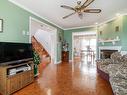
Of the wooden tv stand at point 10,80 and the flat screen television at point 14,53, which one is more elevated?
the flat screen television at point 14,53

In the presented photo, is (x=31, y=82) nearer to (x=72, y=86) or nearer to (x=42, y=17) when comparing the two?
(x=72, y=86)

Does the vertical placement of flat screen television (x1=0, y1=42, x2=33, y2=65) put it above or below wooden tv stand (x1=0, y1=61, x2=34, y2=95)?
above

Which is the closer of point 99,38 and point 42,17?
point 42,17

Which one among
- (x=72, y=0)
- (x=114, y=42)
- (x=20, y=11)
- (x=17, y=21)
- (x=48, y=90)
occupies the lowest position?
(x=48, y=90)

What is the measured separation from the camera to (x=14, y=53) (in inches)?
116

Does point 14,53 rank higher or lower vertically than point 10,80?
higher

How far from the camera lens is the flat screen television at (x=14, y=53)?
2.65 metres

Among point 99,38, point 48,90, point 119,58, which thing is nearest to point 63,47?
point 99,38

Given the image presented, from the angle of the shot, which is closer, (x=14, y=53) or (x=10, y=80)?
(x=10, y=80)

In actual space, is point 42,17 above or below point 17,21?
above

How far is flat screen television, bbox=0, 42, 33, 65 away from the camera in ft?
8.71

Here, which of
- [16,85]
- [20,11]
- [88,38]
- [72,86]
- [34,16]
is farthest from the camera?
[88,38]

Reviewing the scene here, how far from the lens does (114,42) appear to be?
19.5 feet

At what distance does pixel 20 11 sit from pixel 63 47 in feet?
16.8
